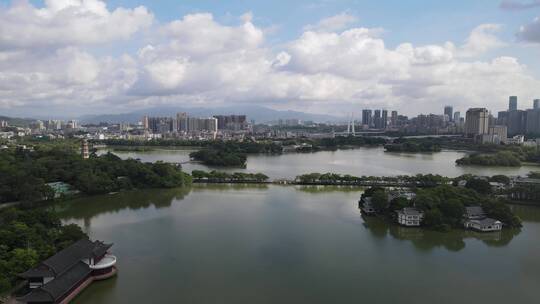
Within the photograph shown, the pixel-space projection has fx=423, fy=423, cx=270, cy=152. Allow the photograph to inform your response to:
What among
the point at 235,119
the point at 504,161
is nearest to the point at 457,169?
the point at 504,161

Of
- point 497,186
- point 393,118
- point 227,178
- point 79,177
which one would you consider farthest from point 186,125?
point 497,186

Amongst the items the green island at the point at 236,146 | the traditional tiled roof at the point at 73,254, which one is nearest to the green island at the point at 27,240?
the traditional tiled roof at the point at 73,254

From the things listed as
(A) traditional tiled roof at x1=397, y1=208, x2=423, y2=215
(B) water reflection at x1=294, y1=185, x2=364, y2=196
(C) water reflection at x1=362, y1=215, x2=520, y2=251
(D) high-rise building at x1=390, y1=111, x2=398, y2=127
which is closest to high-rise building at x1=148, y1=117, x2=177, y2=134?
(D) high-rise building at x1=390, y1=111, x2=398, y2=127

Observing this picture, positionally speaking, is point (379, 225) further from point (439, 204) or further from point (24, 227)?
point (24, 227)

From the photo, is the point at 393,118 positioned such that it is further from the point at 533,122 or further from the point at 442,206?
the point at 442,206

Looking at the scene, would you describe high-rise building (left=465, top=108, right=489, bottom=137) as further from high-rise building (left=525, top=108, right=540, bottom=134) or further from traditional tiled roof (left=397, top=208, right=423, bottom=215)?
traditional tiled roof (left=397, top=208, right=423, bottom=215)
